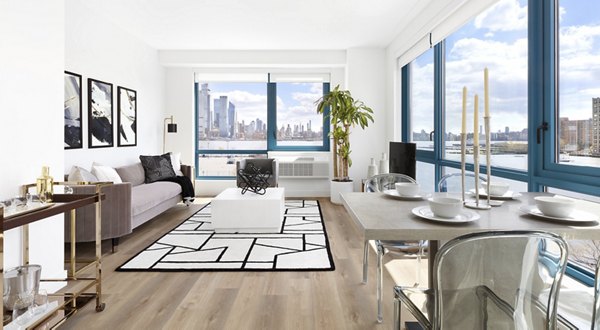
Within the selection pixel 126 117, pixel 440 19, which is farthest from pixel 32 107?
pixel 440 19

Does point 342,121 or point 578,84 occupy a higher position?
point 342,121

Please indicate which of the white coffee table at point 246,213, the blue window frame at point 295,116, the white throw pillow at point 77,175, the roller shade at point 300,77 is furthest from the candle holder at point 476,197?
the roller shade at point 300,77

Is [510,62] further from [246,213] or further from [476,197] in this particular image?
[246,213]

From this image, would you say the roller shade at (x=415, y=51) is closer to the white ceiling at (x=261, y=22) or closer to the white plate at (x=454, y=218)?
the white ceiling at (x=261, y=22)

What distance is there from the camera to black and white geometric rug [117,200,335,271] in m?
3.09

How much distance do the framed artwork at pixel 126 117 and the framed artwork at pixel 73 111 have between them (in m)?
0.94

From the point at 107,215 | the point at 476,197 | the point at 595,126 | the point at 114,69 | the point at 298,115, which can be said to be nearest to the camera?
the point at 476,197

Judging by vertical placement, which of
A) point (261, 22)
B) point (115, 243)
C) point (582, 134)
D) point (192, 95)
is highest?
point (261, 22)

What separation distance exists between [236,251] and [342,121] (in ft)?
10.5

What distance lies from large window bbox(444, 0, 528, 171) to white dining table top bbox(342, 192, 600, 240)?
1417 mm

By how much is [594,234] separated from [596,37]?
157cm

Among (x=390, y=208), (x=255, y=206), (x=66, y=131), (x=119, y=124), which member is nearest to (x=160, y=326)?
(x=390, y=208)

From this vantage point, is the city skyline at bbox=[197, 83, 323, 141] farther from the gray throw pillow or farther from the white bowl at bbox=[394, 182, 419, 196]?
the white bowl at bbox=[394, 182, 419, 196]

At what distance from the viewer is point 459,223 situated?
131cm
